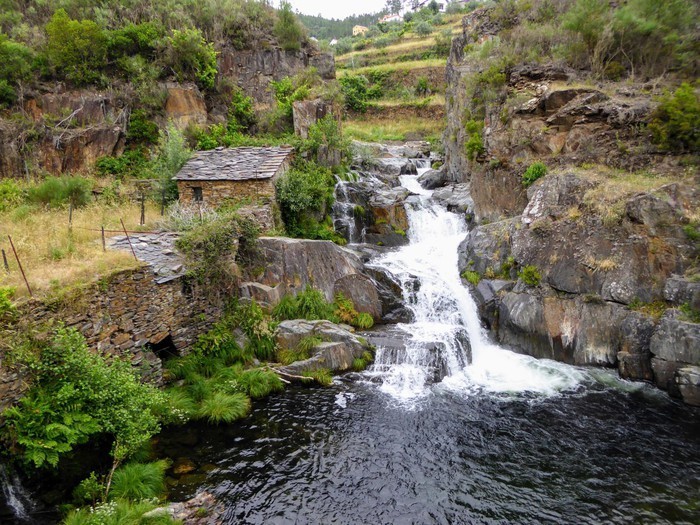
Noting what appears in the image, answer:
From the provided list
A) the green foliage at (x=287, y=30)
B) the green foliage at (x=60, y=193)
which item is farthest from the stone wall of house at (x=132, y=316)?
the green foliage at (x=287, y=30)

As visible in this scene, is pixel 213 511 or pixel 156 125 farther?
pixel 156 125

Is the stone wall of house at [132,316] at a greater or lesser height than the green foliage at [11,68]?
lesser

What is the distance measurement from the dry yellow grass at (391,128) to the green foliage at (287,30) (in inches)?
537

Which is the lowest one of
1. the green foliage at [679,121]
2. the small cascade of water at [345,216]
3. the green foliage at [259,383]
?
the green foliage at [259,383]

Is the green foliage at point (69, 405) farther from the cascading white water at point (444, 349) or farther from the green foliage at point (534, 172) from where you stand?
the green foliage at point (534, 172)

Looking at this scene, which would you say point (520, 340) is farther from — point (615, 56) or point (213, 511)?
point (615, 56)

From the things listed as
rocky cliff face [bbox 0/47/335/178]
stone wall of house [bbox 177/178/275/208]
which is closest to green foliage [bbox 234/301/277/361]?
stone wall of house [bbox 177/178/275/208]

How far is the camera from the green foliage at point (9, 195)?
1479 cm

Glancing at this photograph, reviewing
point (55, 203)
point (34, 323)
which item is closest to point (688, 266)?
point (34, 323)

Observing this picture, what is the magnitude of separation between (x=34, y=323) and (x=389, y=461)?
25.4 feet

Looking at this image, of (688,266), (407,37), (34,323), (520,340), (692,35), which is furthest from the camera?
(407,37)

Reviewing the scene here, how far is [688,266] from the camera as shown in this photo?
37.2 ft

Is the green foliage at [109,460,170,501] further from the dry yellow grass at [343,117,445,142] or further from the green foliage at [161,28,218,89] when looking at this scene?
the dry yellow grass at [343,117,445,142]

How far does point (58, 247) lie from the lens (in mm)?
10094
